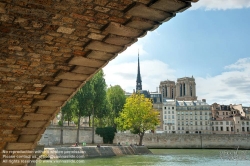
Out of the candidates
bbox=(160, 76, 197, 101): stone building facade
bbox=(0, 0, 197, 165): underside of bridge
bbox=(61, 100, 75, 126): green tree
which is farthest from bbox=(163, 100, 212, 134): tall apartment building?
bbox=(0, 0, 197, 165): underside of bridge

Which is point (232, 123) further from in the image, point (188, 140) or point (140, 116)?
point (140, 116)

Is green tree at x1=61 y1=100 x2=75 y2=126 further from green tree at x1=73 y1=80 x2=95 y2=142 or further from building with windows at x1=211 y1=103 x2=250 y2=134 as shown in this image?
building with windows at x1=211 y1=103 x2=250 y2=134

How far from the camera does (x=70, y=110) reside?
1608 inches

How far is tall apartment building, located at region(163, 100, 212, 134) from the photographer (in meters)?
79.5

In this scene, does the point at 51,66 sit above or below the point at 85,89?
below

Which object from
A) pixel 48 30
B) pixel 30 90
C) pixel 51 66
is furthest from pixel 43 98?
pixel 48 30

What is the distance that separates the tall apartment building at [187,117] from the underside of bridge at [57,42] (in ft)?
250

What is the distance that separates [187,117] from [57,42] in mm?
78251

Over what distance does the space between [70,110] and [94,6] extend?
37923 millimetres

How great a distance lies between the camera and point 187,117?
80.2 meters

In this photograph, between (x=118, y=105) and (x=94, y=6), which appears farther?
(x=118, y=105)

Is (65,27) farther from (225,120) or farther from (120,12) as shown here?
(225,120)

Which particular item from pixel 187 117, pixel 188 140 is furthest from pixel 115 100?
pixel 187 117

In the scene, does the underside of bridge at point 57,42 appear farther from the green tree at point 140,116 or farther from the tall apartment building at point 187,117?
the tall apartment building at point 187,117
